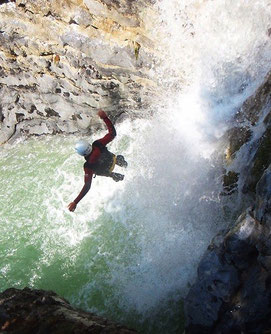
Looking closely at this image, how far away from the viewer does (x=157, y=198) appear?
8.57 m

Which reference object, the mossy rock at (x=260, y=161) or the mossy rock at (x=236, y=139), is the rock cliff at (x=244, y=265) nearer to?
the mossy rock at (x=260, y=161)

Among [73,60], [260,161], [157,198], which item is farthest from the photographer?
[73,60]

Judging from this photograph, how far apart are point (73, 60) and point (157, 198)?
4.68m

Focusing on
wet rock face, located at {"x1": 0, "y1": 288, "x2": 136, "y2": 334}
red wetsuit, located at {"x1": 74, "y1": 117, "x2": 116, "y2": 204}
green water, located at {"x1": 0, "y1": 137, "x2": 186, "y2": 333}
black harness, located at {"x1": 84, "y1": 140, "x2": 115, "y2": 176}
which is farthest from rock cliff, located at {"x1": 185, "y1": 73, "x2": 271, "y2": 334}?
black harness, located at {"x1": 84, "y1": 140, "x2": 115, "y2": 176}

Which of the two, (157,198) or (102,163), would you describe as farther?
(157,198)

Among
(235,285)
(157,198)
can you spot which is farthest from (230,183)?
(157,198)

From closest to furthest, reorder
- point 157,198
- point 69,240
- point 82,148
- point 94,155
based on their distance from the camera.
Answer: point 82,148, point 94,155, point 157,198, point 69,240

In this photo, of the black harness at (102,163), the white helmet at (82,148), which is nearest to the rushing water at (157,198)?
the black harness at (102,163)

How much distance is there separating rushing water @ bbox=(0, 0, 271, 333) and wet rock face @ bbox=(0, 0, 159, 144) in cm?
67

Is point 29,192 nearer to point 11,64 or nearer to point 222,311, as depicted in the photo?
point 11,64

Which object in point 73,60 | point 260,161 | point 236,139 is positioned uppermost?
point 73,60

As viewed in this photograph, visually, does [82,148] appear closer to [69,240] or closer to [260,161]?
[69,240]

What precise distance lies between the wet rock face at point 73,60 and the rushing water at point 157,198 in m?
0.67

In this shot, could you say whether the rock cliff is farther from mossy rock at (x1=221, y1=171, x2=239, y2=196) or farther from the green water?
the green water
